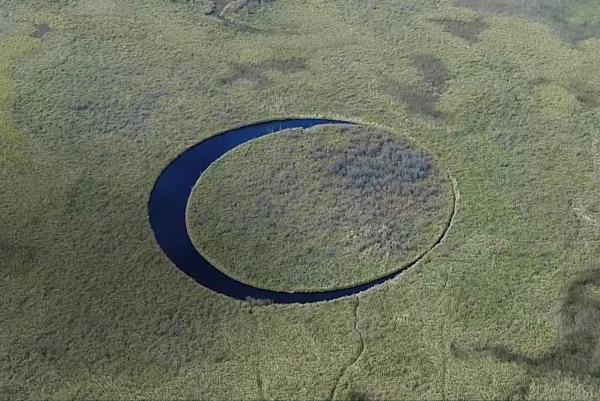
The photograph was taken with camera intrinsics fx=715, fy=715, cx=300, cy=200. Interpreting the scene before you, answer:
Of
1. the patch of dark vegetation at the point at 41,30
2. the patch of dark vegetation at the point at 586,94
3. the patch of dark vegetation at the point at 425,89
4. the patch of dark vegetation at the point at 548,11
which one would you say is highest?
the patch of dark vegetation at the point at 548,11

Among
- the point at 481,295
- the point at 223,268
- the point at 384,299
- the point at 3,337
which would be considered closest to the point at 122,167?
the point at 223,268

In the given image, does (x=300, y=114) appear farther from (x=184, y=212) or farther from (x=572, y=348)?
(x=572, y=348)

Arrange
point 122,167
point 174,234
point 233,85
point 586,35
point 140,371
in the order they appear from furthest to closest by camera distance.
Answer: point 586,35 → point 233,85 → point 122,167 → point 174,234 → point 140,371

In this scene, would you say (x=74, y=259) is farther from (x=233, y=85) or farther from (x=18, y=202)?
(x=233, y=85)

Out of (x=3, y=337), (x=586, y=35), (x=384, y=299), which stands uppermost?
(x=586, y=35)

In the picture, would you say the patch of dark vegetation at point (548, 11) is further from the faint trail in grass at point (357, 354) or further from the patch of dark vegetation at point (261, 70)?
the faint trail in grass at point (357, 354)

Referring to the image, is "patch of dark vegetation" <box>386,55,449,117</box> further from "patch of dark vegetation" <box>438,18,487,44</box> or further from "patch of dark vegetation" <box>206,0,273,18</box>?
"patch of dark vegetation" <box>206,0,273,18</box>

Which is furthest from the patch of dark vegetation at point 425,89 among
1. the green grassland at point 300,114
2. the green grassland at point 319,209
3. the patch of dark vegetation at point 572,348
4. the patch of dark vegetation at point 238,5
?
the patch of dark vegetation at point 572,348
